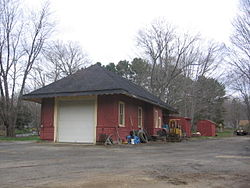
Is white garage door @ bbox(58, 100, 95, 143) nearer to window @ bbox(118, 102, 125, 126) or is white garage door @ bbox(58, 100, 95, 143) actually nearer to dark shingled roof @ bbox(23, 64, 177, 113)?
dark shingled roof @ bbox(23, 64, 177, 113)

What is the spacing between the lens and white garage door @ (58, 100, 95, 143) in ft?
54.5

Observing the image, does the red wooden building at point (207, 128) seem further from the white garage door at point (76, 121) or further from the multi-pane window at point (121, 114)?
the white garage door at point (76, 121)

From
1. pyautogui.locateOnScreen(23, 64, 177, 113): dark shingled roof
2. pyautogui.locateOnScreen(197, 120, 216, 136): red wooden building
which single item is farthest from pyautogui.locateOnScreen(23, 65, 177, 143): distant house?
pyautogui.locateOnScreen(197, 120, 216, 136): red wooden building

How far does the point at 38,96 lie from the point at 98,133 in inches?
171

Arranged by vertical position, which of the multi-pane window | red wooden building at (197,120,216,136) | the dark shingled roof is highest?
the dark shingled roof

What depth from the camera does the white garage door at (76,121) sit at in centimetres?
1661

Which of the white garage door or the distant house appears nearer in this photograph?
the distant house

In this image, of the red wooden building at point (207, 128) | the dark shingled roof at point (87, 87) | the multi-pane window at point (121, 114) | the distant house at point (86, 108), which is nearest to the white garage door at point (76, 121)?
the distant house at point (86, 108)

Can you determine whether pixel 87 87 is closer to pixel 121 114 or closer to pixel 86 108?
pixel 86 108

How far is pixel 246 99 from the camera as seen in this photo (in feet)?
148

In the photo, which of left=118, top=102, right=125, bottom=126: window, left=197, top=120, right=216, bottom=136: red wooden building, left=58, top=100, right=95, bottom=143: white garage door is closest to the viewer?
left=58, top=100, right=95, bottom=143: white garage door

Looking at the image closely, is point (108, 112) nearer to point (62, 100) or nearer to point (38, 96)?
point (62, 100)

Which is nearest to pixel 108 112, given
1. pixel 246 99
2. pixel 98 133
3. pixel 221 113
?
pixel 98 133

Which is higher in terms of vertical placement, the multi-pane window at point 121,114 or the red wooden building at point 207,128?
the multi-pane window at point 121,114
